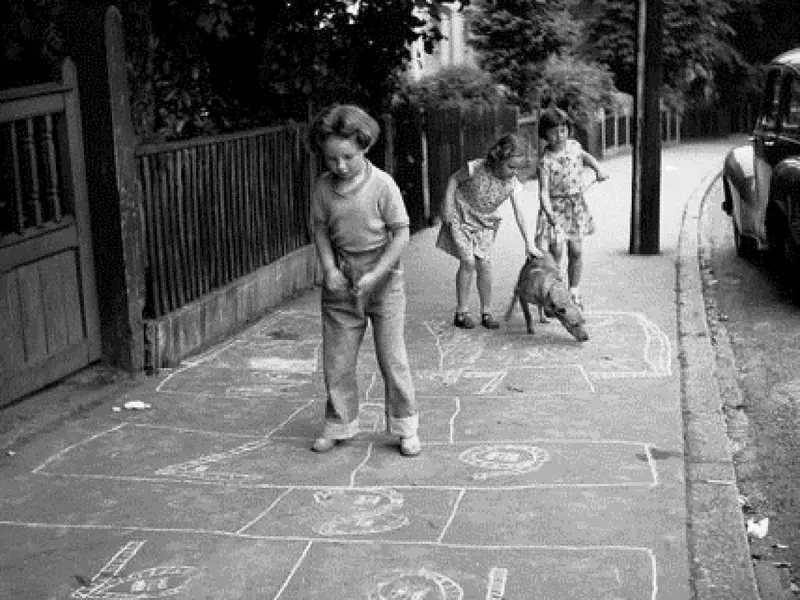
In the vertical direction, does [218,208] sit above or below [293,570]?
above

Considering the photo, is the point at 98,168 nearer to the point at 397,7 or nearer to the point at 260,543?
the point at 260,543

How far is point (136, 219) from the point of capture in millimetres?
7766

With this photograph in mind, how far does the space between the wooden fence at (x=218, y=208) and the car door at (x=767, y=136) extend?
4136 mm

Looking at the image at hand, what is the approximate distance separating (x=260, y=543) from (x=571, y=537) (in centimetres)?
125

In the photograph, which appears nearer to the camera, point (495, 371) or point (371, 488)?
point (371, 488)

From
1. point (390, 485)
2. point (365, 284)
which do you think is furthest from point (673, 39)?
point (390, 485)

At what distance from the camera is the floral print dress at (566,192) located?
31.3 feet

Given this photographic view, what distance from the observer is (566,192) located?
9586 mm

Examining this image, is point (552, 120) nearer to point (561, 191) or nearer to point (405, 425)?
point (561, 191)

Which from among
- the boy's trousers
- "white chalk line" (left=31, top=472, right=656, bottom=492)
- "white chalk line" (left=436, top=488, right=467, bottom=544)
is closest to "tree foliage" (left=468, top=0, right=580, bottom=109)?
the boy's trousers

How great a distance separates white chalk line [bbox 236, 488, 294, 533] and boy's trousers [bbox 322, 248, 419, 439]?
0.73 m

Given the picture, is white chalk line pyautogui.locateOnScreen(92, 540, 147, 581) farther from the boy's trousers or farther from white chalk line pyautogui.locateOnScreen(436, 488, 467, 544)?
the boy's trousers

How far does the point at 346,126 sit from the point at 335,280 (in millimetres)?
762

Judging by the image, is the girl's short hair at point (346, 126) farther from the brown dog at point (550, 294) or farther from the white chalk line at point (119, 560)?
the brown dog at point (550, 294)
